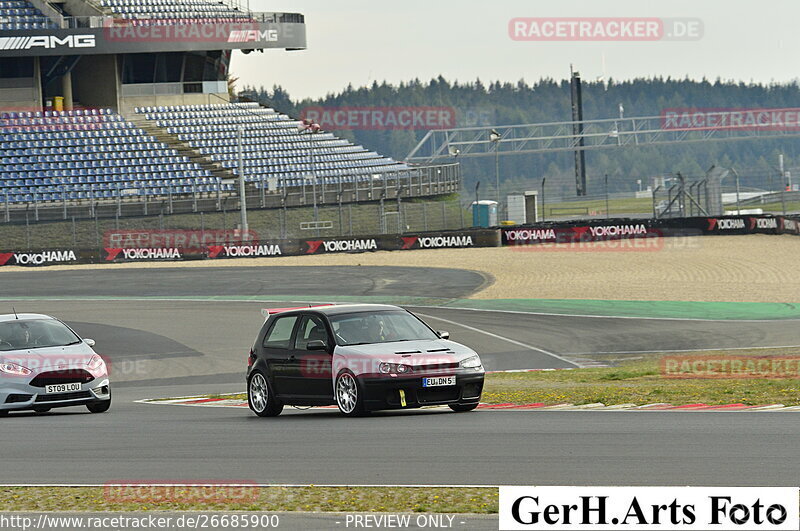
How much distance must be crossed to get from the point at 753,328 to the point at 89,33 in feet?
142

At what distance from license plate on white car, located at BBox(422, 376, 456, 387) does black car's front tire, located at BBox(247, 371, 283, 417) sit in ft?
7.50

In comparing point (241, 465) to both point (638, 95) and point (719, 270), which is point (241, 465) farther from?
point (638, 95)

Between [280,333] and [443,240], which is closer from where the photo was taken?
[280,333]

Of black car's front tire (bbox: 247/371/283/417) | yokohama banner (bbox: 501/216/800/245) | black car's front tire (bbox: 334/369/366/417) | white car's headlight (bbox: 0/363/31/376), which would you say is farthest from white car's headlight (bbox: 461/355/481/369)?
yokohama banner (bbox: 501/216/800/245)

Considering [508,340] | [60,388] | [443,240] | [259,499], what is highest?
[259,499]

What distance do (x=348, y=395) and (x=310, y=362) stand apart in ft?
2.49

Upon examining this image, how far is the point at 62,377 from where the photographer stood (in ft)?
53.6

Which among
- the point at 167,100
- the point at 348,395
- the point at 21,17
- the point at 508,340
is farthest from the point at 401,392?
the point at 167,100

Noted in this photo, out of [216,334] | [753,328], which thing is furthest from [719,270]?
[216,334]

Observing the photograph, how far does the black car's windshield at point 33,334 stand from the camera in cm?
1703

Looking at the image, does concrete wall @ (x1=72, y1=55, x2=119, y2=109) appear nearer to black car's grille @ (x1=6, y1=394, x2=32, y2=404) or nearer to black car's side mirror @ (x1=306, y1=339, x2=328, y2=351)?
black car's grille @ (x1=6, y1=394, x2=32, y2=404)

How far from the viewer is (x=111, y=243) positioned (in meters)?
51.8

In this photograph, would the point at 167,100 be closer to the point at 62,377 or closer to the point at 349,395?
the point at 62,377
